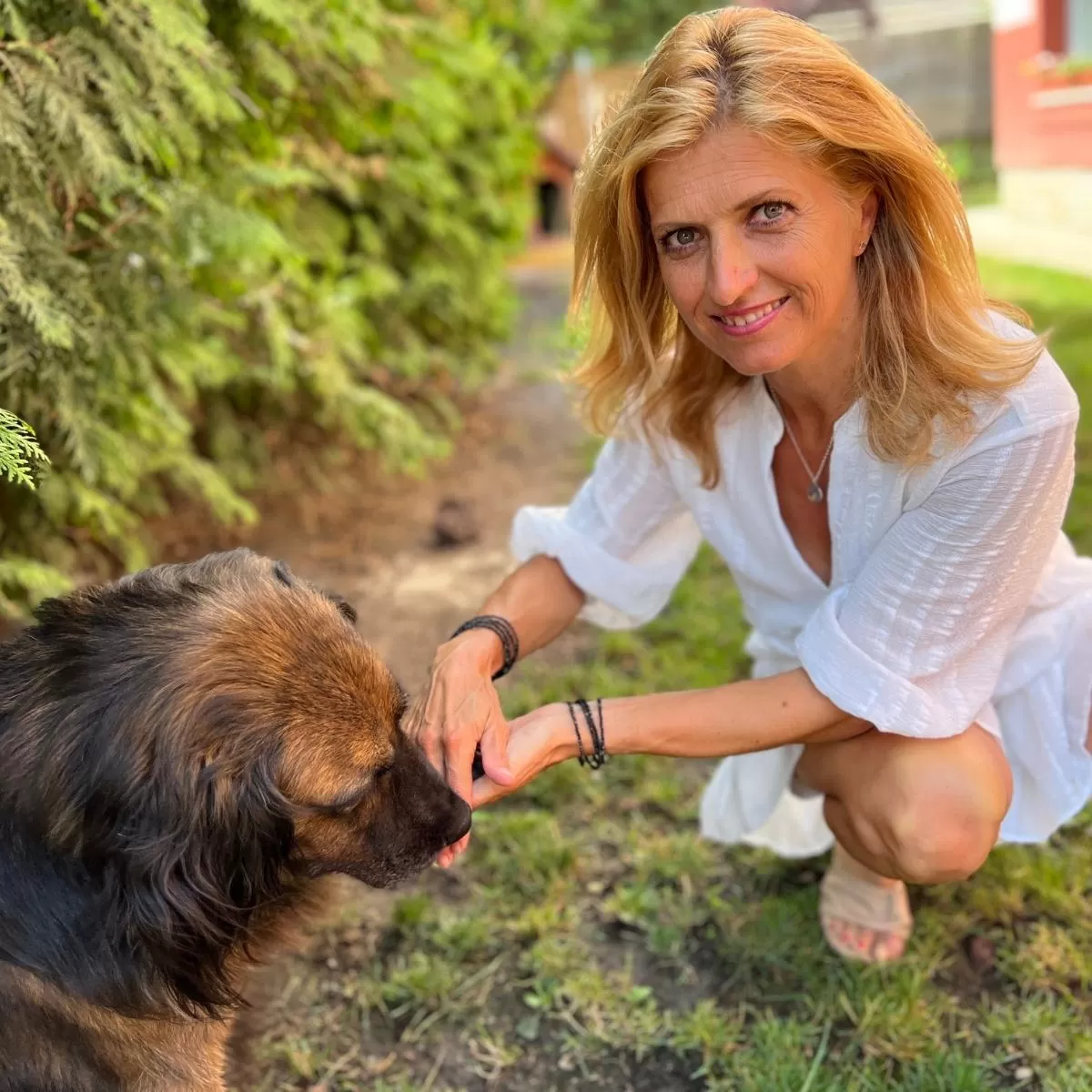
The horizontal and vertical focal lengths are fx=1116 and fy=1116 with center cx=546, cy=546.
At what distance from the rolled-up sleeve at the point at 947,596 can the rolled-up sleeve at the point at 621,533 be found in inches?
21.3

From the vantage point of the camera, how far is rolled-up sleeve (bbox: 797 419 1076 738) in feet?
6.84

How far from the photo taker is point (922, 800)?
2.28 meters

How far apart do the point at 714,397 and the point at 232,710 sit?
130cm

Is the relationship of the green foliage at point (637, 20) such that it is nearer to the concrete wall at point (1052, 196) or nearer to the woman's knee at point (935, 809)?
the concrete wall at point (1052, 196)

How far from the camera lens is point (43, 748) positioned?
177 cm

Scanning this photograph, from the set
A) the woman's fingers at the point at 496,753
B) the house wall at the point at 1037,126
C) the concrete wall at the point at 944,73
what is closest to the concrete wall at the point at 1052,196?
the house wall at the point at 1037,126

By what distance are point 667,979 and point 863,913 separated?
493 mm

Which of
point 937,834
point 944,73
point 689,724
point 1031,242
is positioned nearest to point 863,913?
point 937,834

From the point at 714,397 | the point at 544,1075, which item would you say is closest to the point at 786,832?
the point at 544,1075

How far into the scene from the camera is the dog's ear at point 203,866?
5.74 feet

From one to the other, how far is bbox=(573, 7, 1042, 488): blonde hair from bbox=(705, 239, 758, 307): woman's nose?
186 millimetres

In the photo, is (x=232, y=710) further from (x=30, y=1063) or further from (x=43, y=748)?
(x=30, y=1063)

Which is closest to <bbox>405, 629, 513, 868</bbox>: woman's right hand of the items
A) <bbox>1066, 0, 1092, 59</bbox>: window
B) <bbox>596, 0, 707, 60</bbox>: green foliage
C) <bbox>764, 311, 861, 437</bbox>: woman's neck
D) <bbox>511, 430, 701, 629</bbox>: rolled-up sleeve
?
<bbox>511, 430, 701, 629</bbox>: rolled-up sleeve

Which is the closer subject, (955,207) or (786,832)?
(955,207)
